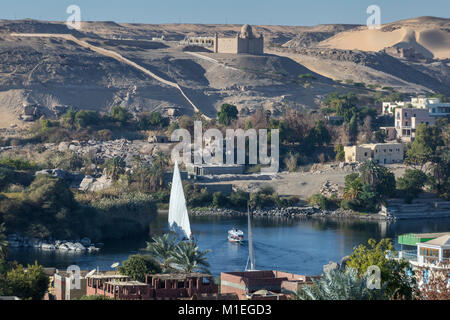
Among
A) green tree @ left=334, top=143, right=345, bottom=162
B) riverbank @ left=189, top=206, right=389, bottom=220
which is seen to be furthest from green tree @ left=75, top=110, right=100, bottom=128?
riverbank @ left=189, top=206, right=389, bottom=220

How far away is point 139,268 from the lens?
27.9 meters

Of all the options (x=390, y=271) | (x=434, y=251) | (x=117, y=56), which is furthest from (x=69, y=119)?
(x=390, y=271)

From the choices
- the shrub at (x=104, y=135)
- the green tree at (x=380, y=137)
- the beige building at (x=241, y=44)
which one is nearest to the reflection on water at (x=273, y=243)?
the green tree at (x=380, y=137)

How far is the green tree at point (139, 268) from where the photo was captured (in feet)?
90.1

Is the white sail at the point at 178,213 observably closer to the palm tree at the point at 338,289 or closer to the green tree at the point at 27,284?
the green tree at the point at 27,284

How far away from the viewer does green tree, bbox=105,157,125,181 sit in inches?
2172

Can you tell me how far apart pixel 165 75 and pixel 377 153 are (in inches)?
1031

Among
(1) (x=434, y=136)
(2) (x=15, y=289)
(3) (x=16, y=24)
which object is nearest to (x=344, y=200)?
(1) (x=434, y=136)

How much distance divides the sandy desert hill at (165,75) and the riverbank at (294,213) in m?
22.9

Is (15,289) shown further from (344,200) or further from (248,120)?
(248,120)

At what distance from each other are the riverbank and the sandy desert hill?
22.9m

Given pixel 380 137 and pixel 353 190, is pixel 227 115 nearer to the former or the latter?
pixel 380 137

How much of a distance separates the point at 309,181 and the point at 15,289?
31.5 metres

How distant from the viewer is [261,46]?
94.6m
